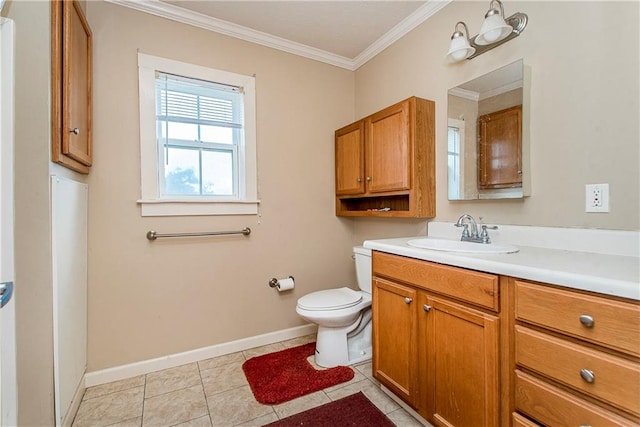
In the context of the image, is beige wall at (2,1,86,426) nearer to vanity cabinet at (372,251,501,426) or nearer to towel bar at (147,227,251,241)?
towel bar at (147,227,251,241)

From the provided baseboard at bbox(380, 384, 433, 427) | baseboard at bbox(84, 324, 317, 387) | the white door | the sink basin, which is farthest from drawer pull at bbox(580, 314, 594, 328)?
baseboard at bbox(84, 324, 317, 387)

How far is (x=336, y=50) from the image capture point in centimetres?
252

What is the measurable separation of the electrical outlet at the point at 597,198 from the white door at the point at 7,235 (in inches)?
87.7

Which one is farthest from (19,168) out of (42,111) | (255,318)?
(255,318)

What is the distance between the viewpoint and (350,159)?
2.44 meters

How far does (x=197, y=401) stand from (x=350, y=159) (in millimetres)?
1941

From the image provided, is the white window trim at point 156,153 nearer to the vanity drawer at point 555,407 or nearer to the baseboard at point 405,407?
the baseboard at point 405,407

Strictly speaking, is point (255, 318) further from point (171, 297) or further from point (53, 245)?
point (53, 245)

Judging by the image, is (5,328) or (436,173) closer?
(5,328)

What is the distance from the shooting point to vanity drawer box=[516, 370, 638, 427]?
0.81 m

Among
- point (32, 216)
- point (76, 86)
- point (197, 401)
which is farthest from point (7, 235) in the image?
point (197, 401)

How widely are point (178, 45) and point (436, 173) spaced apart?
198 centimetres

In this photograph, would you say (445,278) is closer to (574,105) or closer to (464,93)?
(574,105)

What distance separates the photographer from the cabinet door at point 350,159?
2.32m
